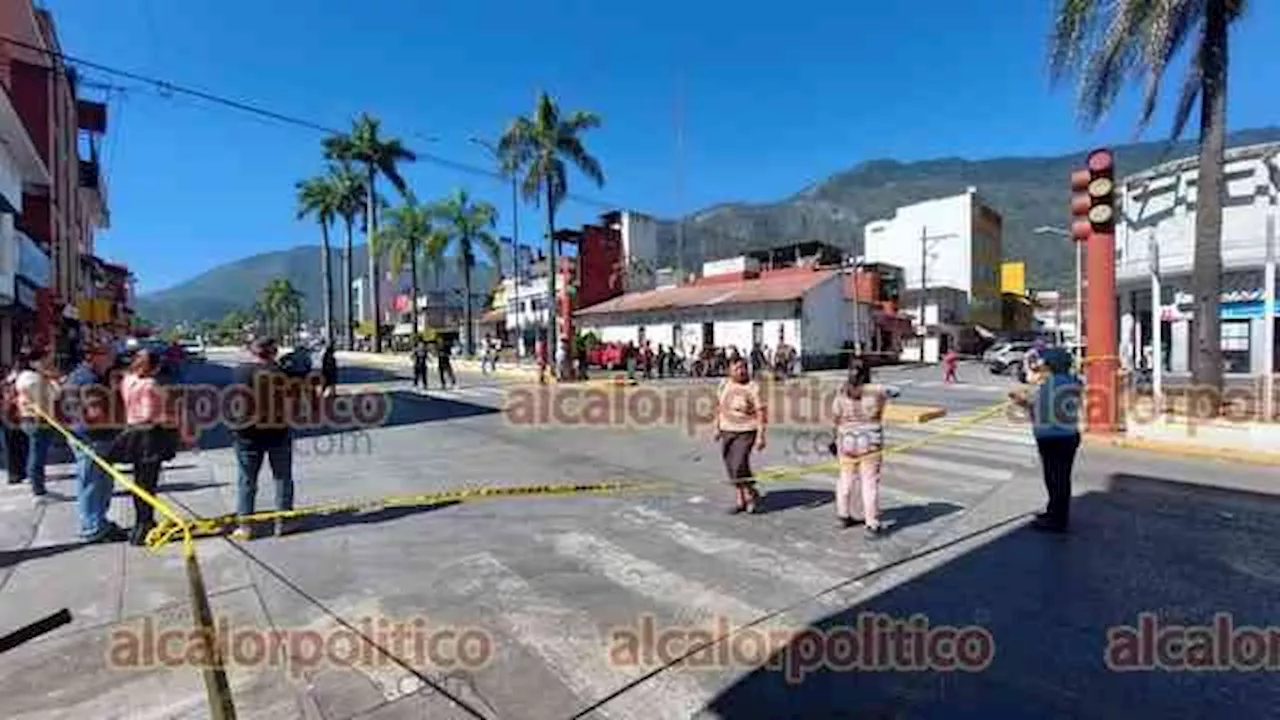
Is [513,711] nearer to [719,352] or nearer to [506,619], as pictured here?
[506,619]

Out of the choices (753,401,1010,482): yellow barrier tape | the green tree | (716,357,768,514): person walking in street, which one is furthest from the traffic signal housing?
the green tree

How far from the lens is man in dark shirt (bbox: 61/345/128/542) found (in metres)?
7.07

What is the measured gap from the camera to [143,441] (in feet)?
23.3

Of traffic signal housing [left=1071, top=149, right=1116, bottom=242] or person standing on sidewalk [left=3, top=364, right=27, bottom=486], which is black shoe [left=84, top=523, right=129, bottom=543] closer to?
person standing on sidewalk [left=3, top=364, right=27, bottom=486]

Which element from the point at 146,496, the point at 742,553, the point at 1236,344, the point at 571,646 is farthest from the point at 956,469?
the point at 1236,344

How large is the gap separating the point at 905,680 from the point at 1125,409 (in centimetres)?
1224

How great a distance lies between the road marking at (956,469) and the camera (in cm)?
938

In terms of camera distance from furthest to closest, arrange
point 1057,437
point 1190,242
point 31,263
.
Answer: point 1190,242 < point 31,263 < point 1057,437

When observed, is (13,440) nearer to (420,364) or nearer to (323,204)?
(420,364)

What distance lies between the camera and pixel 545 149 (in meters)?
34.8

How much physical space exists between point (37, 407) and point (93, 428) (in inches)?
98.3

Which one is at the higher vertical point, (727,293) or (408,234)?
(408,234)

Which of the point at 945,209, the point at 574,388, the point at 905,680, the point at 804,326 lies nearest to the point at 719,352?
the point at 804,326

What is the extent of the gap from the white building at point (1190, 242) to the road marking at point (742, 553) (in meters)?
19.2
